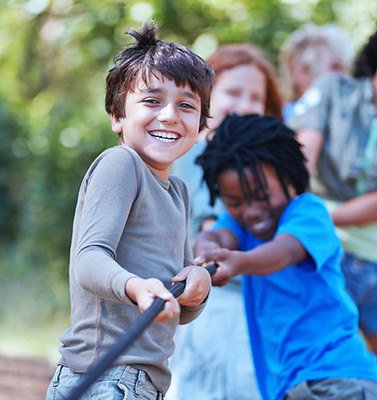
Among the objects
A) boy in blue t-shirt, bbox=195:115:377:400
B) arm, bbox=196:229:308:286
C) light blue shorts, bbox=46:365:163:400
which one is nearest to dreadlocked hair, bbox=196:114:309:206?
boy in blue t-shirt, bbox=195:115:377:400

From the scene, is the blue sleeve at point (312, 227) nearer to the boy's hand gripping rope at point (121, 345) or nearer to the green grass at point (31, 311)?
Answer: the boy's hand gripping rope at point (121, 345)

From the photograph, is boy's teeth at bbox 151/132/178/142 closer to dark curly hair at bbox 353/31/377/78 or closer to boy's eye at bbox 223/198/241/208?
boy's eye at bbox 223/198/241/208

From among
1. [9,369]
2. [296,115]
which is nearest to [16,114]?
[9,369]

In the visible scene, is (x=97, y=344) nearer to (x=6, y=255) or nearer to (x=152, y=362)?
(x=152, y=362)

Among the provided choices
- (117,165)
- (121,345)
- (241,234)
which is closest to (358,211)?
(241,234)

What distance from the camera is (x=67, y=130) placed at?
7.40 m

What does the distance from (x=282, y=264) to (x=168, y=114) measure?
2.23 feet

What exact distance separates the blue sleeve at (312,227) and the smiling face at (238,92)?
1.05 meters

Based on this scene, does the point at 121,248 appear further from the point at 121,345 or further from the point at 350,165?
the point at 350,165

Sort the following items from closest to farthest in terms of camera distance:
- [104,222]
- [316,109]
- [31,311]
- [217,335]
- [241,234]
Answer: [104,222] → [241,234] → [217,335] → [316,109] → [31,311]

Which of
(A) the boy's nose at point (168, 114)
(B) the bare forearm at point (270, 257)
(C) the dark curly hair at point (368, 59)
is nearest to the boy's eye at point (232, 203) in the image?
(B) the bare forearm at point (270, 257)

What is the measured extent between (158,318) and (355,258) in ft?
6.19

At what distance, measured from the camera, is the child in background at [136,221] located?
169 cm

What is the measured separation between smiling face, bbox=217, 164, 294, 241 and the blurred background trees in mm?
3635
